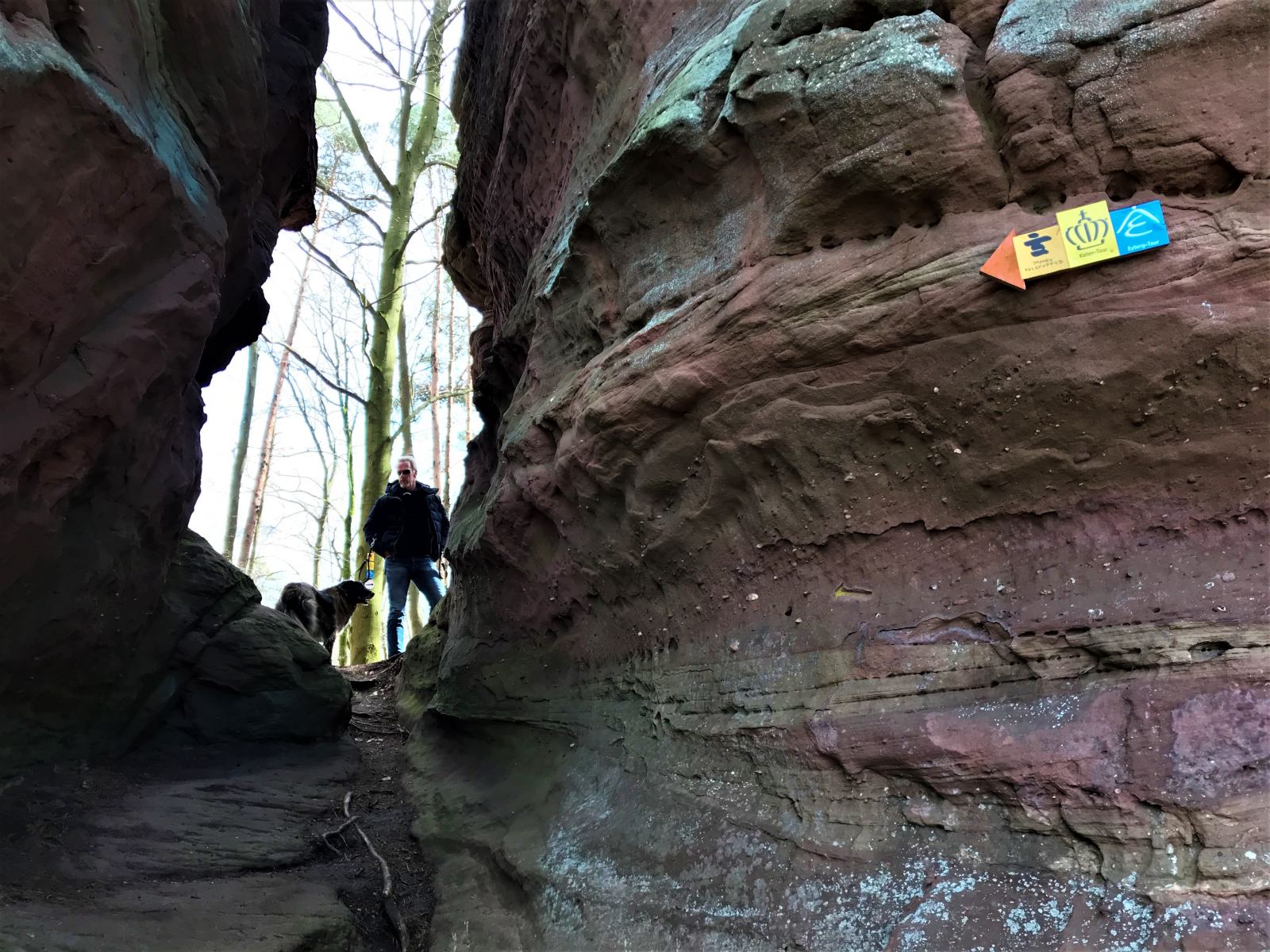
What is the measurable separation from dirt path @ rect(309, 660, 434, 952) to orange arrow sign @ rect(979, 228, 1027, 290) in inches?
151

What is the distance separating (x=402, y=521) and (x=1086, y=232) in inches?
304

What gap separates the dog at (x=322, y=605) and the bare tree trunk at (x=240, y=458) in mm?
6691

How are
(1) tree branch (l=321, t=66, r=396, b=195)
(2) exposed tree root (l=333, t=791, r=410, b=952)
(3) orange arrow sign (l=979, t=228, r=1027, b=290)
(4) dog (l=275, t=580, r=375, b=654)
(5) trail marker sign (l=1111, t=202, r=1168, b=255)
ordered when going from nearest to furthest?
(5) trail marker sign (l=1111, t=202, r=1168, b=255)
(3) orange arrow sign (l=979, t=228, r=1027, b=290)
(2) exposed tree root (l=333, t=791, r=410, b=952)
(4) dog (l=275, t=580, r=375, b=654)
(1) tree branch (l=321, t=66, r=396, b=195)

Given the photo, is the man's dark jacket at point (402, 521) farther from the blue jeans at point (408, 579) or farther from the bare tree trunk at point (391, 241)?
the bare tree trunk at point (391, 241)

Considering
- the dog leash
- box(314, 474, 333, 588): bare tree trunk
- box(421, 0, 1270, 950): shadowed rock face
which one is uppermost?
box(314, 474, 333, 588): bare tree trunk

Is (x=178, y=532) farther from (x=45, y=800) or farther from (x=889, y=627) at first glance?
(x=889, y=627)

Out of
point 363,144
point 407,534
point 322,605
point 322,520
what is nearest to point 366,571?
point 322,605

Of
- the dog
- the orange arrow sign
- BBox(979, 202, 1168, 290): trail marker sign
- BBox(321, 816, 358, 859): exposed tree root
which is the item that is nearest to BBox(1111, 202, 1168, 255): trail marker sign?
BBox(979, 202, 1168, 290): trail marker sign

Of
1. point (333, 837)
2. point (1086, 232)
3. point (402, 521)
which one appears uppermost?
point (402, 521)

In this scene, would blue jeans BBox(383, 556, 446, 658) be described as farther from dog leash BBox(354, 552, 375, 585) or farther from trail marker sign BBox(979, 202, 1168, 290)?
trail marker sign BBox(979, 202, 1168, 290)

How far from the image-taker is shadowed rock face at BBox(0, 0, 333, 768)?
3568mm

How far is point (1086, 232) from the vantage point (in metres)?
2.86

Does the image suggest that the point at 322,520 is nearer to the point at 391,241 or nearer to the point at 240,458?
the point at 240,458

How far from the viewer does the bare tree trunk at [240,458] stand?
54.6 ft
